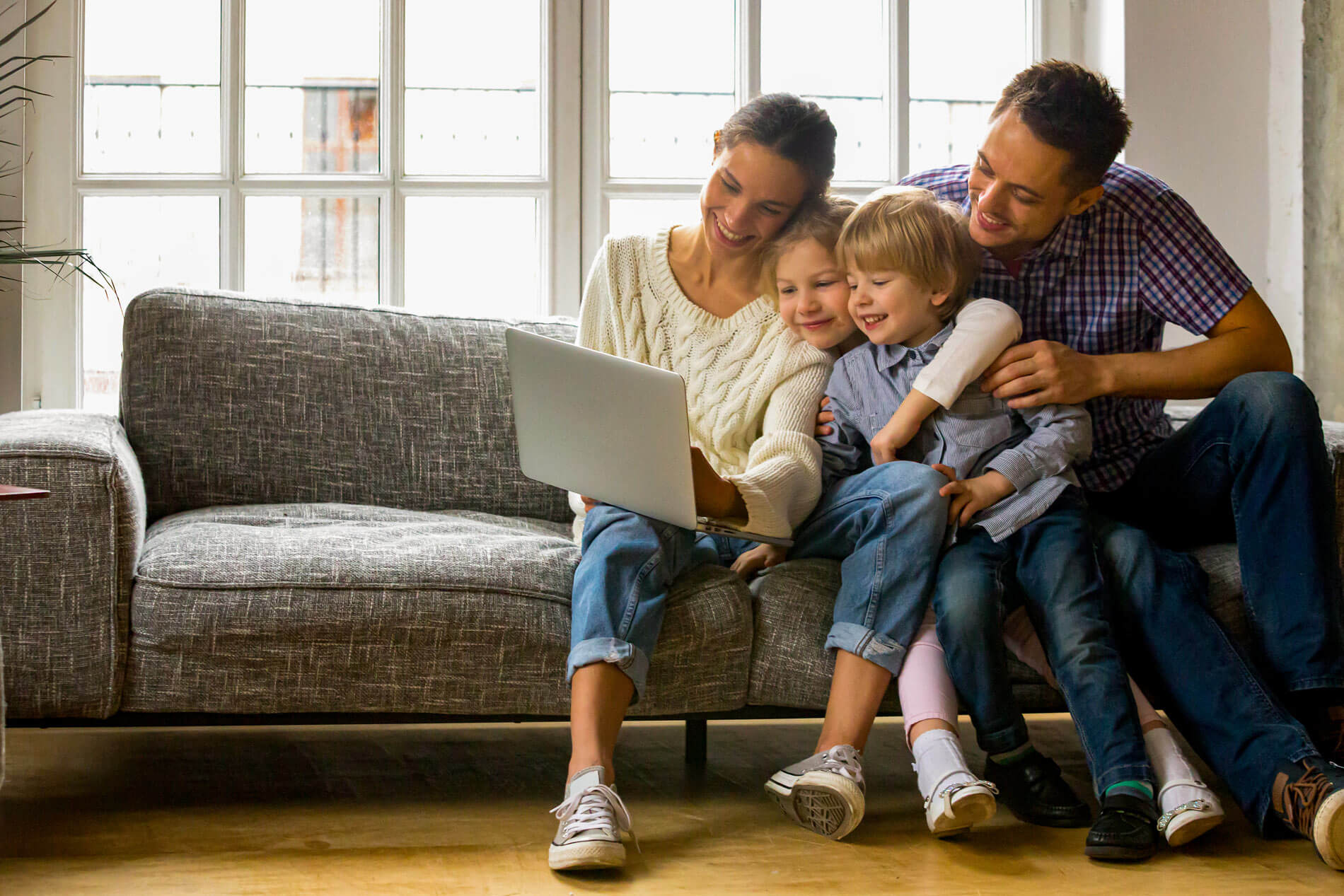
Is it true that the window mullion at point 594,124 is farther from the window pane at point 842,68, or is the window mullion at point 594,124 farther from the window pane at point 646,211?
the window pane at point 842,68

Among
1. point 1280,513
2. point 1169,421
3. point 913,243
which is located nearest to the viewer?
point 1280,513

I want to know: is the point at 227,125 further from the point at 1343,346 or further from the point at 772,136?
the point at 1343,346

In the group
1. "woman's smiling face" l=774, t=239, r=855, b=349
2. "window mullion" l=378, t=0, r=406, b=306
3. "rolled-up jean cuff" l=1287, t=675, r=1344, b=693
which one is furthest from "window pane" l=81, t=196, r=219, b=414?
"rolled-up jean cuff" l=1287, t=675, r=1344, b=693

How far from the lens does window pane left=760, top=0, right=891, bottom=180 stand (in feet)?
8.46

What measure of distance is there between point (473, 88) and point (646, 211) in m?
0.44

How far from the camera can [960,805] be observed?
1.30 metres

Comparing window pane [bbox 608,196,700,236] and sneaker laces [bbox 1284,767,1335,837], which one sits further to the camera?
window pane [bbox 608,196,700,236]

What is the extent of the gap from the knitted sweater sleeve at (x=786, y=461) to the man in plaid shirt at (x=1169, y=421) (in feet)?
0.79

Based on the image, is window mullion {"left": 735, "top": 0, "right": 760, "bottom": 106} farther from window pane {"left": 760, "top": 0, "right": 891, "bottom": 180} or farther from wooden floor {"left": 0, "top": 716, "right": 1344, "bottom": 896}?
wooden floor {"left": 0, "top": 716, "right": 1344, "bottom": 896}

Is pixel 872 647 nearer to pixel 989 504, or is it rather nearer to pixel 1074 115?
pixel 989 504

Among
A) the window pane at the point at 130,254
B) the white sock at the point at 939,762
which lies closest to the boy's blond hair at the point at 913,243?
the white sock at the point at 939,762

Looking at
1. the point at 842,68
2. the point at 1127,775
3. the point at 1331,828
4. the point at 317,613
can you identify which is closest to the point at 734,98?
the point at 842,68

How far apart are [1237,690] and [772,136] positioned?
2.95 ft

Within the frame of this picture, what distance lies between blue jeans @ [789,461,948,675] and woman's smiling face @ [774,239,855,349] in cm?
26
